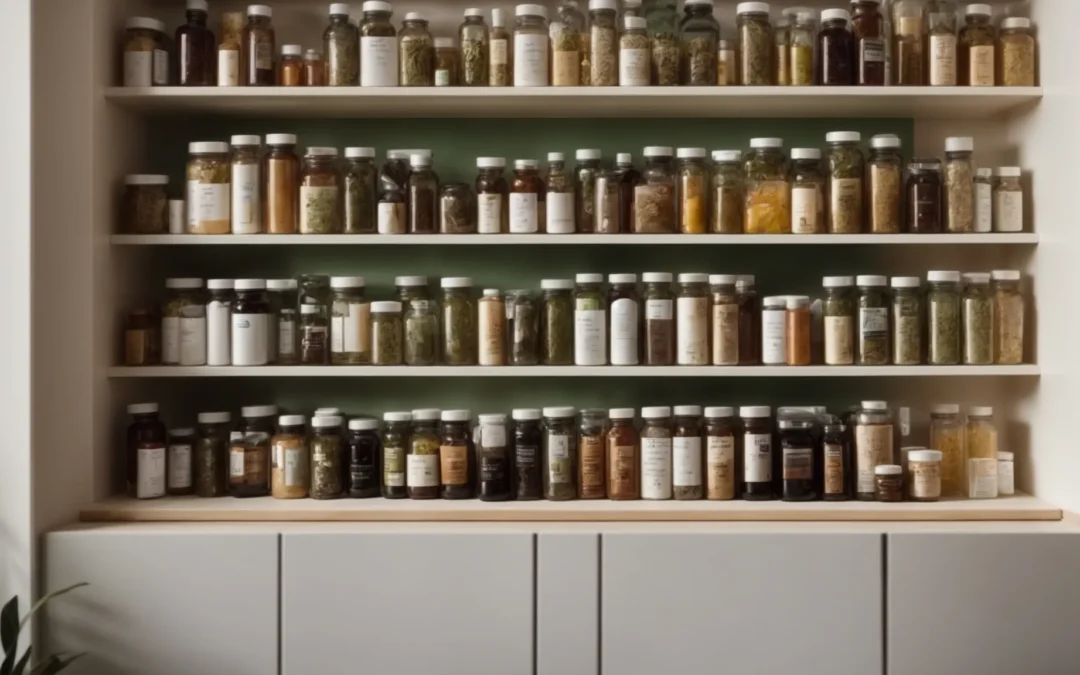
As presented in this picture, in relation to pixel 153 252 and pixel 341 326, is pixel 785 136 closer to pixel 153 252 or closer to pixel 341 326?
pixel 341 326

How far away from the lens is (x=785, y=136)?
7.88ft

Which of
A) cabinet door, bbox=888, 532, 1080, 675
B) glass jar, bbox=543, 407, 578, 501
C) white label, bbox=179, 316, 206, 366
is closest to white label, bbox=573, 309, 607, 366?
glass jar, bbox=543, 407, 578, 501

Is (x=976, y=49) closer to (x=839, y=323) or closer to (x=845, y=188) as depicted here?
(x=845, y=188)

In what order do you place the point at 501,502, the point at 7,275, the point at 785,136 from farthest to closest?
1. the point at 785,136
2. the point at 501,502
3. the point at 7,275

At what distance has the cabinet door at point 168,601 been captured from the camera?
2.00 m

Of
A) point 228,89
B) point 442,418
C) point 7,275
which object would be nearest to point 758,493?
point 442,418

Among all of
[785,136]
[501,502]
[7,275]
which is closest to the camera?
[7,275]

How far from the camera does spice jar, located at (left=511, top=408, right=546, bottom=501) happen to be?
218 cm

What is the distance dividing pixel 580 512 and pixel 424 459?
33 cm

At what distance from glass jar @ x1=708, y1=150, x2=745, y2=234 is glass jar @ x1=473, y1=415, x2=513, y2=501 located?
0.57 m

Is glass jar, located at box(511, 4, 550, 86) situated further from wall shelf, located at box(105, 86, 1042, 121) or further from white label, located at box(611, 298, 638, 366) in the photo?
white label, located at box(611, 298, 638, 366)

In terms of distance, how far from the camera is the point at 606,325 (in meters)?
2.23

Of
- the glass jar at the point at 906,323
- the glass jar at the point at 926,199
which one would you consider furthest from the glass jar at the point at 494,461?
the glass jar at the point at 926,199

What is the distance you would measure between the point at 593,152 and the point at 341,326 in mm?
599
